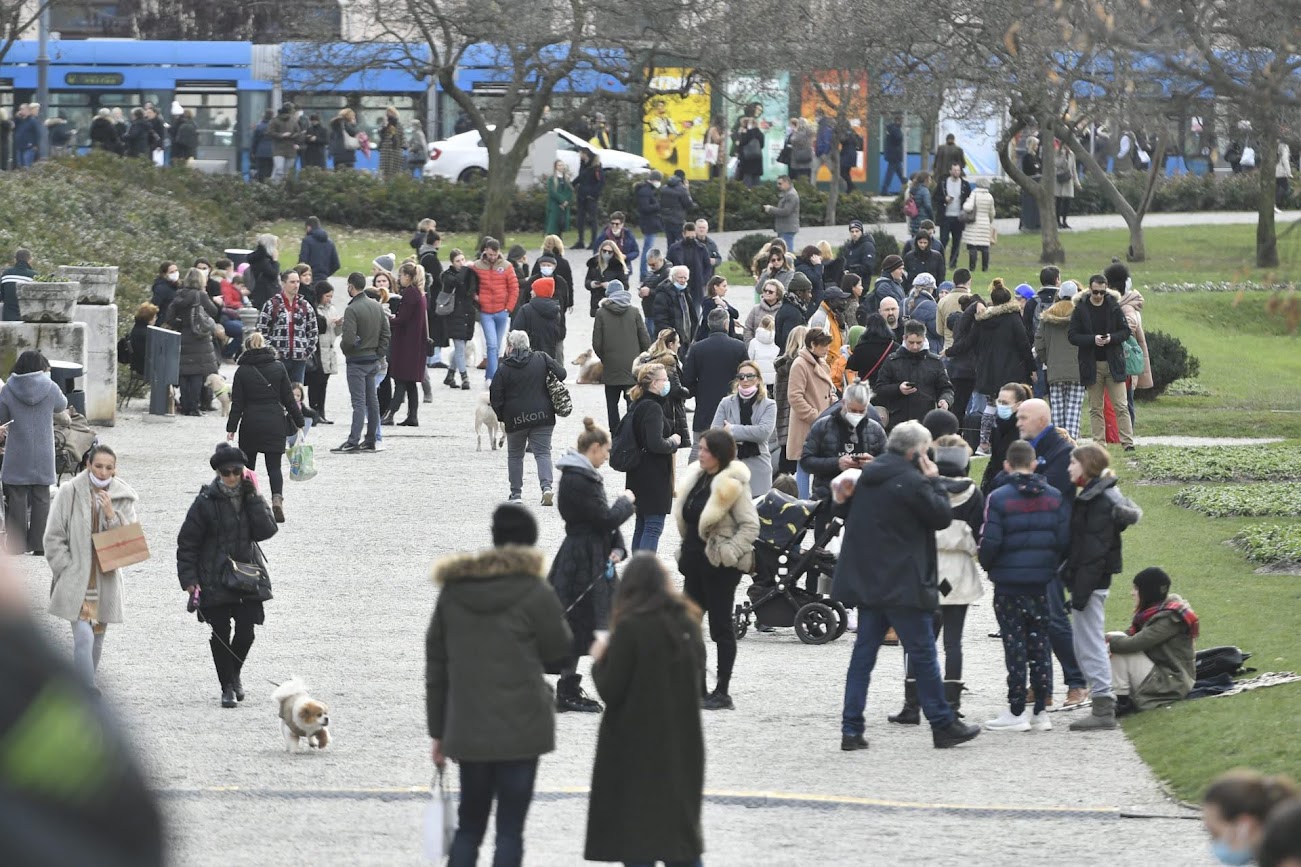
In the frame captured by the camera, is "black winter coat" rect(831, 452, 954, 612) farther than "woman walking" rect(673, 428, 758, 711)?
No

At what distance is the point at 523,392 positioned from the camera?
1681 centimetres

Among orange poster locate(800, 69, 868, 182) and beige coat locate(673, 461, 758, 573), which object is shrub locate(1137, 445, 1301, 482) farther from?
orange poster locate(800, 69, 868, 182)

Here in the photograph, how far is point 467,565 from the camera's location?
263 inches

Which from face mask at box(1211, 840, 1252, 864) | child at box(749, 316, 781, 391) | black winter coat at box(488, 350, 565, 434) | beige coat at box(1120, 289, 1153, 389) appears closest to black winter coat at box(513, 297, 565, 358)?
child at box(749, 316, 781, 391)

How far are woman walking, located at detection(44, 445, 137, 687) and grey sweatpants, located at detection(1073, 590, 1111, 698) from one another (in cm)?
521

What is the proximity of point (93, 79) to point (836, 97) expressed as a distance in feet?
57.2

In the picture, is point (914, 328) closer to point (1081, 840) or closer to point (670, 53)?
point (1081, 840)

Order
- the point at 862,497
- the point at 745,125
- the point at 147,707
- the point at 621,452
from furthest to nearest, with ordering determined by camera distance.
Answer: the point at 745,125, the point at 621,452, the point at 147,707, the point at 862,497

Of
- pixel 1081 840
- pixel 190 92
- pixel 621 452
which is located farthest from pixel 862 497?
pixel 190 92

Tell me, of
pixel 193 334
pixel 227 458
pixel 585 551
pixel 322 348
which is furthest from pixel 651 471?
pixel 193 334

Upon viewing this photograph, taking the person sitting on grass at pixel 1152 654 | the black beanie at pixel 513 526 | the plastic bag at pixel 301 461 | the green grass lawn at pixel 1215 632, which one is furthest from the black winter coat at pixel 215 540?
the plastic bag at pixel 301 461

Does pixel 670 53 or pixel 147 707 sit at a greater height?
pixel 670 53

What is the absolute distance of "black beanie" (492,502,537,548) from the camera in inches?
276

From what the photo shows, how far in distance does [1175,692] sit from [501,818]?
548 centimetres
